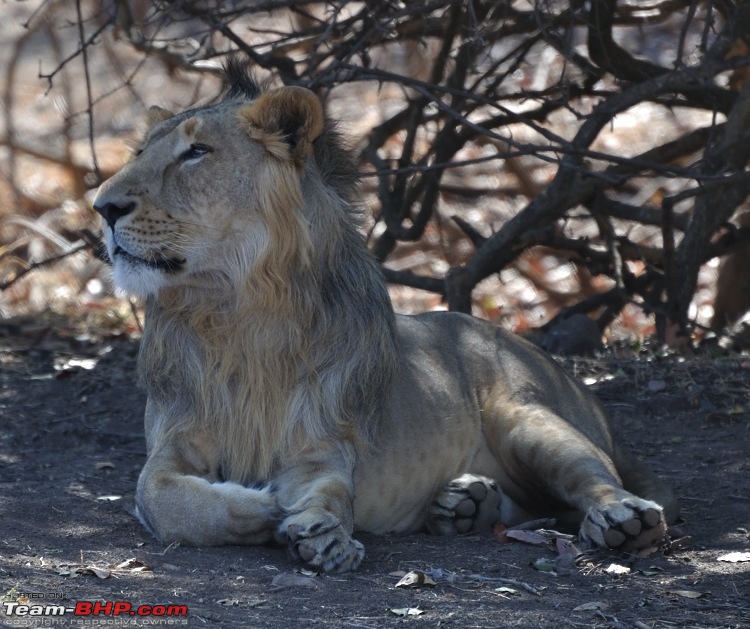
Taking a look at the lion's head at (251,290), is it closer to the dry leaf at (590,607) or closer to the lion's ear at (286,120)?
the lion's ear at (286,120)

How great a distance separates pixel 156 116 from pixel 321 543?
156cm

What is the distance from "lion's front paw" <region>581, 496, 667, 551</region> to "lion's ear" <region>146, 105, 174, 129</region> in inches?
71.4

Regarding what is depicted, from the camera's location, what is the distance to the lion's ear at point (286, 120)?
3633 mm

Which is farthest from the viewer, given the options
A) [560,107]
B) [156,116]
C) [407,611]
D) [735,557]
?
[560,107]

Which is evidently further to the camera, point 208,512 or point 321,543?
point 208,512

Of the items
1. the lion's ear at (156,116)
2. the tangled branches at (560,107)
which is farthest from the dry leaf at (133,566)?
the tangled branches at (560,107)

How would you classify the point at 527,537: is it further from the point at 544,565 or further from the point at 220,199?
the point at 220,199

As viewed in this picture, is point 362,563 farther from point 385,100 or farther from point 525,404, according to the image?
point 385,100

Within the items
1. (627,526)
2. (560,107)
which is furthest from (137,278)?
(560,107)

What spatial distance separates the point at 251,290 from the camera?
361cm

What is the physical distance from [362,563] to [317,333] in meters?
0.70

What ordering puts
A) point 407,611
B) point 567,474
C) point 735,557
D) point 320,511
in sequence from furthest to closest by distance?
point 567,474
point 735,557
point 320,511
point 407,611

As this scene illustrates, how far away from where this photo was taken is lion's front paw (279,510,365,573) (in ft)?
10.5

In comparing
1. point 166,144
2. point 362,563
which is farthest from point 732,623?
point 166,144
